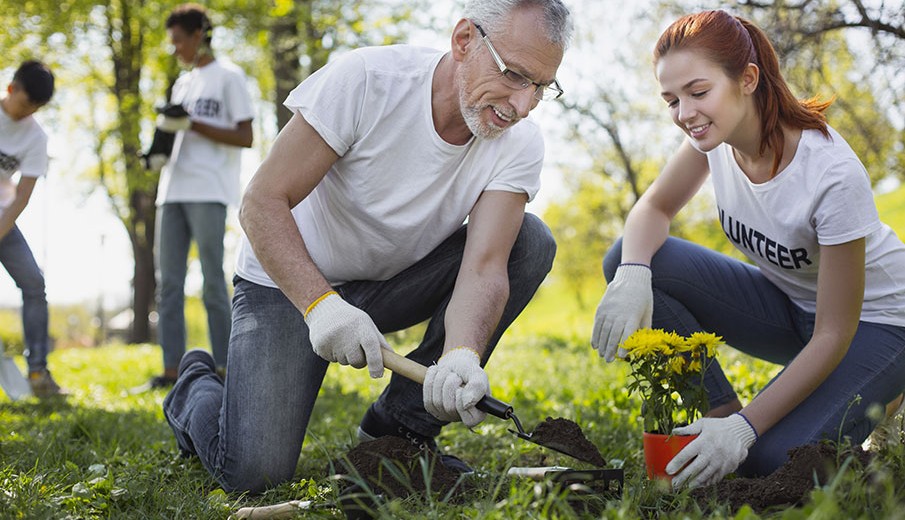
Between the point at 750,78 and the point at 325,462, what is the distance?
189 centimetres

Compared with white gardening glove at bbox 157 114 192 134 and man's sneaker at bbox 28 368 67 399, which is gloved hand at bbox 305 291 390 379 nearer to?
white gardening glove at bbox 157 114 192 134

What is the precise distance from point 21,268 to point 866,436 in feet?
15.3

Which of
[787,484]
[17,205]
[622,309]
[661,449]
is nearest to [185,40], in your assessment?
[17,205]

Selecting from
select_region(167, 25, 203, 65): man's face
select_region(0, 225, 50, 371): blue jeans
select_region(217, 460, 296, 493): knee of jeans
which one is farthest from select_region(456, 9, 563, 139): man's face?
select_region(0, 225, 50, 371): blue jeans

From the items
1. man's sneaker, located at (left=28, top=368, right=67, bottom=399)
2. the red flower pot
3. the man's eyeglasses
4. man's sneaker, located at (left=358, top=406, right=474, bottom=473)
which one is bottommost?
man's sneaker, located at (left=28, top=368, right=67, bottom=399)

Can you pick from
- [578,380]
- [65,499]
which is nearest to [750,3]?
[578,380]

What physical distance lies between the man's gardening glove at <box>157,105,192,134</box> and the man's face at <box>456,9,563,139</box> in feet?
9.73

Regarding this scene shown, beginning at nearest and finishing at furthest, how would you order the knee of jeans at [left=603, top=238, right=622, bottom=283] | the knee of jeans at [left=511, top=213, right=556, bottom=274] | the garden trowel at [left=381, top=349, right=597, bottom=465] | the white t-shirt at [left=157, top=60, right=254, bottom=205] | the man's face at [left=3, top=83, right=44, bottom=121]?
the garden trowel at [left=381, top=349, right=597, bottom=465], the knee of jeans at [left=511, top=213, right=556, bottom=274], the knee of jeans at [left=603, top=238, right=622, bottom=283], the man's face at [left=3, top=83, right=44, bottom=121], the white t-shirt at [left=157, top=60, right=254, bottom=205]

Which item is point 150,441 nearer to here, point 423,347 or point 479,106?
point 423,347

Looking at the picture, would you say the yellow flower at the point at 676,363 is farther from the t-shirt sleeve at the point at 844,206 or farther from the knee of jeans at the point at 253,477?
the knee of jeans at the point at 253,477

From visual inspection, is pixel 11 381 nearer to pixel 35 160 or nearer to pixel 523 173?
pixel 35 160

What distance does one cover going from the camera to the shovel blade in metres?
4.85

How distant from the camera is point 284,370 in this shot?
268cm

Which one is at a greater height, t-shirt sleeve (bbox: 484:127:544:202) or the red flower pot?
t-shirt sleeve (bbox: 484:127:544:202)
